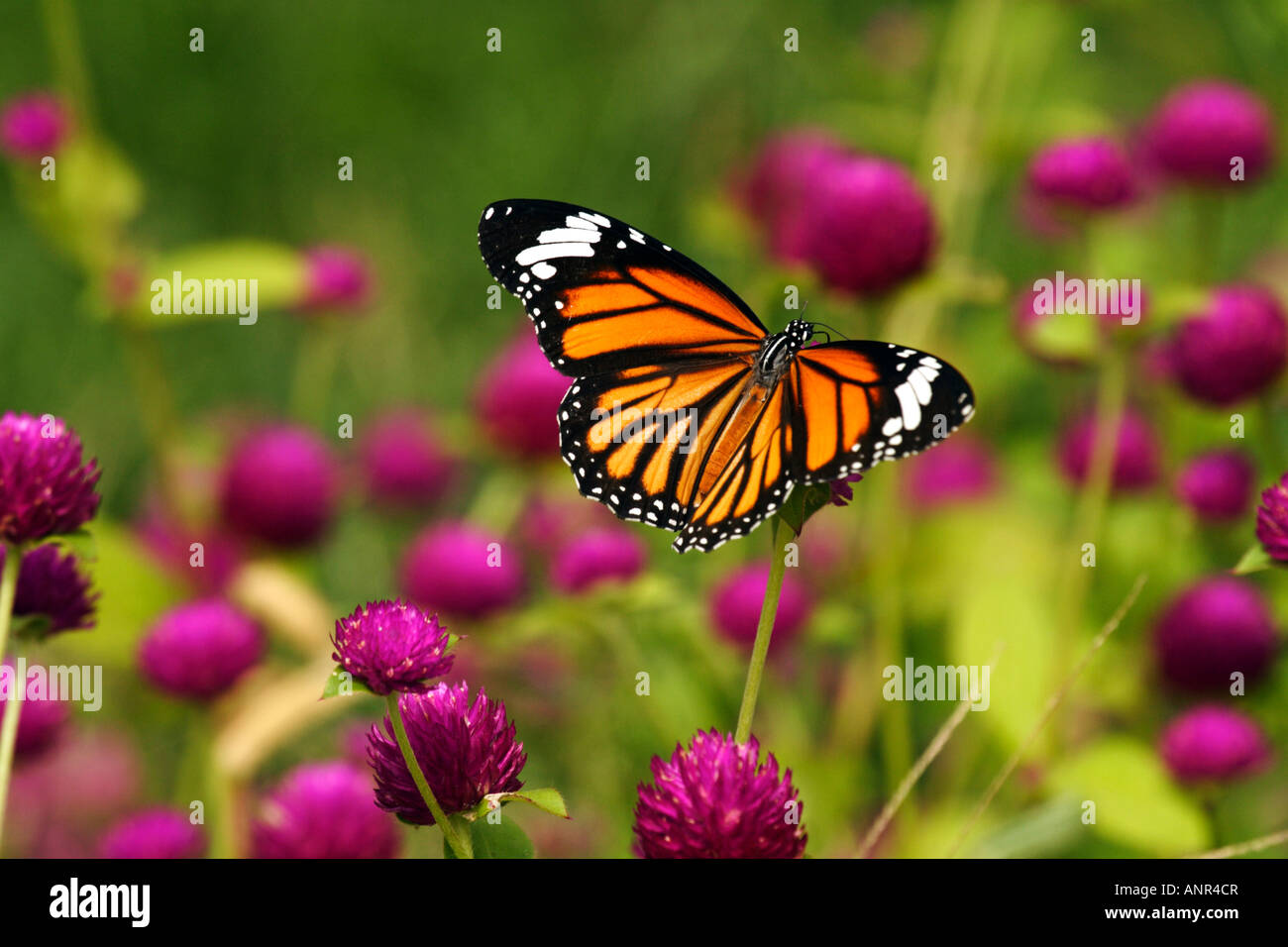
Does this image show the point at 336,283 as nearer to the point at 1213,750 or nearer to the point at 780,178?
the point at 780,178

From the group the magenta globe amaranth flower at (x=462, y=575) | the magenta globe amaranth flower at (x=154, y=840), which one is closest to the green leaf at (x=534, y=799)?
the magenta globe amaranth flower at (x=154, y=840)

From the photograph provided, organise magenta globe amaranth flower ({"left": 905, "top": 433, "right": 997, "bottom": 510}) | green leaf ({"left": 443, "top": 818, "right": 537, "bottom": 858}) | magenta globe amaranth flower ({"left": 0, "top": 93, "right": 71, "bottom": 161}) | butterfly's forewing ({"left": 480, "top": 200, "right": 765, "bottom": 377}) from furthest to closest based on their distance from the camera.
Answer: magenta globe amaranth flower ({"left": 905, "top": 433, "right": 997, "bottom": 510})
magenta globe amaranth flower ({"left": 0, "top": 93, "right": 71, "bottom": 161})
butterfly's forewing ({"left": 480, "top": 200, "right": 765, "bottom": 377})
green leaf ({"left": 443, "top": 818, "right": 537, "bottom": 858})

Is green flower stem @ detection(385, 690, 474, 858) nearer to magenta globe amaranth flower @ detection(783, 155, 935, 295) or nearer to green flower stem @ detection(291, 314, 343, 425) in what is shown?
magenta globe amaranth flower @ detection(783, 155, 935, 295)

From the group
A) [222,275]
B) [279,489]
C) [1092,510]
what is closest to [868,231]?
[1092,510]

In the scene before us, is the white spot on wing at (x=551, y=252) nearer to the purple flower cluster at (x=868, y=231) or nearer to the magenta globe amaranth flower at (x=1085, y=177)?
the purple flower cluster at (x=868, y=231)

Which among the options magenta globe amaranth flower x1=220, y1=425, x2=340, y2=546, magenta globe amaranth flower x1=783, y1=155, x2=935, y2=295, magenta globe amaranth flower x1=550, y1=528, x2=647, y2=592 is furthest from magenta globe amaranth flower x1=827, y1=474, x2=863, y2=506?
magenta globe amaranth flower x1=220, y1=425, x2=340, y2=546
